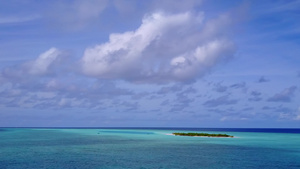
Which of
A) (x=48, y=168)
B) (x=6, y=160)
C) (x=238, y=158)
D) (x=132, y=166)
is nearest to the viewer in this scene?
(x=48, y=168)

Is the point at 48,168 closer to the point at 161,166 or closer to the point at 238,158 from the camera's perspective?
the point at 161,166

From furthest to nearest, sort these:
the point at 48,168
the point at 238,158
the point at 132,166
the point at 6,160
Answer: the point at 238,158 < the point at 6,160 < the point at 132,166 < the point at 48,168

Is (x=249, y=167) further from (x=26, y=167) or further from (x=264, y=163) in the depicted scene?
(x=26, y=167)

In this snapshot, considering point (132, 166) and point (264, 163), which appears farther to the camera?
point (264, 163)

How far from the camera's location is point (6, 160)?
4278 centimetres

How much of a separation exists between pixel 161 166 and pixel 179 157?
9.45 m

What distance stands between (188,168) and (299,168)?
43.4 feet

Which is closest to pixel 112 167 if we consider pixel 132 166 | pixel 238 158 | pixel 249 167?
pixel 132 166

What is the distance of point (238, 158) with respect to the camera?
159 feet

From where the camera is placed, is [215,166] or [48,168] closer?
[48,168]

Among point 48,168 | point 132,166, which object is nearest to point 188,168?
point 132,166

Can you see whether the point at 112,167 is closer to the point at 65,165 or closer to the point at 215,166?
the point at 65,165

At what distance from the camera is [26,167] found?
37.6m

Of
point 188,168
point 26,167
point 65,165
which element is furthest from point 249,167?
point 26,167
